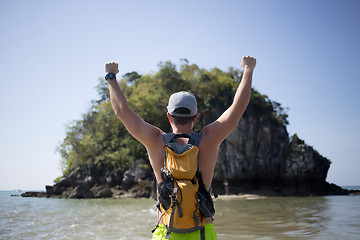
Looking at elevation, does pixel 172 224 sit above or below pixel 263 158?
below

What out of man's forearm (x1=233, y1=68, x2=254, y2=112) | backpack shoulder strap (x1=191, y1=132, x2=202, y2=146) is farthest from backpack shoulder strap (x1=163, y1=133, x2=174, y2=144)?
man's forearm (x1=233, y1=68, x2=254, y2=112)

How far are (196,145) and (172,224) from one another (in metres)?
0.51

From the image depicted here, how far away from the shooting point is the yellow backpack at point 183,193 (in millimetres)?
1735

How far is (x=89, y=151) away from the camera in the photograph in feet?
105

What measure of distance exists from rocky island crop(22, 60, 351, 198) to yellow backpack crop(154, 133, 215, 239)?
25472 millimetres

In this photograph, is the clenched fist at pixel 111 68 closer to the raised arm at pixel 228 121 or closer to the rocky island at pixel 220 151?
the raised arm at pixel 228 121

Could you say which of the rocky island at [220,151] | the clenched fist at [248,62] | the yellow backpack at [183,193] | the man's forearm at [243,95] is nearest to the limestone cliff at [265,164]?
Answer: the rocky island at [220,151]

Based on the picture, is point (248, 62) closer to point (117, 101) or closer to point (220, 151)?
point (117, 101)

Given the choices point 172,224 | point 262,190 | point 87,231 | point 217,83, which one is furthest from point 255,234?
point 217,83

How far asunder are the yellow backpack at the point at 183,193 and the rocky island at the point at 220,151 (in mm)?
25472

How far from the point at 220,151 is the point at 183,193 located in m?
27.7

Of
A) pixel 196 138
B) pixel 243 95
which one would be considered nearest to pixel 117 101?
pixel 196 138

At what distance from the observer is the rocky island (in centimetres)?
2864

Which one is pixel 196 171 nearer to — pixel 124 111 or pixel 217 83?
pixel 124 111
